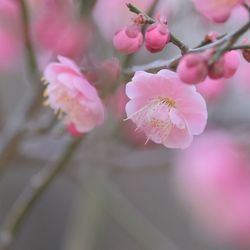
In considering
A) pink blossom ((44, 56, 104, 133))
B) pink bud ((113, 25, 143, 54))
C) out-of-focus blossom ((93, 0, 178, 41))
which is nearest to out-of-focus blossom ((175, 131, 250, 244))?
out-of-focus blossom ((93, 0, 178, 41))

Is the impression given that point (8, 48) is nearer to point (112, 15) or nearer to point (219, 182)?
point (112, 15)

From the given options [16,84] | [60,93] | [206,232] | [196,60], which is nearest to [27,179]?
[16,84]

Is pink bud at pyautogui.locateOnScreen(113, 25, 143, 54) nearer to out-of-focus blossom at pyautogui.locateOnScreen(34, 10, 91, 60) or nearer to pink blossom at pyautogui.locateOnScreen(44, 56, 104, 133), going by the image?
pink blossom at pyautogui.locateOnScreen(44, 56, 104, 133)

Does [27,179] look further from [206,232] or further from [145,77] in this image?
[145,77]

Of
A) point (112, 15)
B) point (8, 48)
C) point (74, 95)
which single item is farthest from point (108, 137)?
point (74, 95)

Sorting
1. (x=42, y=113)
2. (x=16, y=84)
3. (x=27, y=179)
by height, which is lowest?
(x=42, y=113)

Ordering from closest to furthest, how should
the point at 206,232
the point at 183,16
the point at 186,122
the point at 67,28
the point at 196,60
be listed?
the point at 196,60 → the point at 186,122 → the point at 67,28 → the point at 183,16 → the point at 206,232
